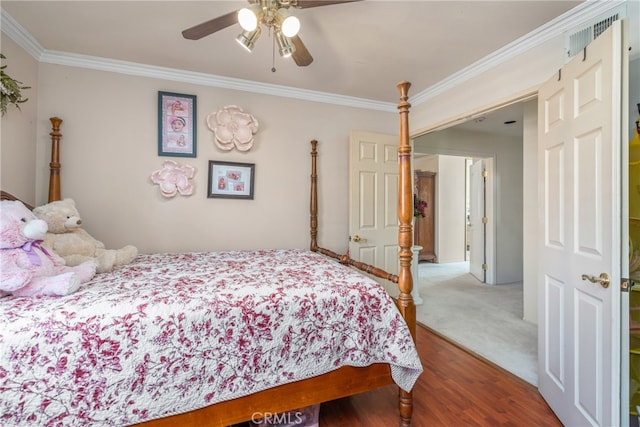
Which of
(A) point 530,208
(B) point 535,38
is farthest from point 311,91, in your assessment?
(A) point 530,208

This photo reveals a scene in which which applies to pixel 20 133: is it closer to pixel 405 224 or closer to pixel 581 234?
pixel 405 224

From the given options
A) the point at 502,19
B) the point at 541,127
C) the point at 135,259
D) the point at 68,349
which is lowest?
the point at 68,349

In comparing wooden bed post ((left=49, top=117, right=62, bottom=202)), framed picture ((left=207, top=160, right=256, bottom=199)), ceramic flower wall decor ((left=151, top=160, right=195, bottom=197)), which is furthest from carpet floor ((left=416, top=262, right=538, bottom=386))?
wooden bed post ((left=49, top=117, right=62, bottom=202))

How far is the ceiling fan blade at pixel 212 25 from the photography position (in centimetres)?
149

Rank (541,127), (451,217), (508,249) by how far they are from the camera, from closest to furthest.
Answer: (541,127) → (508,249) → (451,217)

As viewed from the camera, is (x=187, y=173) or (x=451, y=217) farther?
(x=451, y=217)

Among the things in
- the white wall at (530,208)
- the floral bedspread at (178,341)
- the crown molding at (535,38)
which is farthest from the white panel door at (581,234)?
the white wall at (530,208)

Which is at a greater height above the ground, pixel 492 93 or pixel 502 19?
pixel 502 19

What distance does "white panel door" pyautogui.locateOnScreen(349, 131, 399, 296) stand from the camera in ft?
10.2

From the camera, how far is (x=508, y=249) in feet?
15.1

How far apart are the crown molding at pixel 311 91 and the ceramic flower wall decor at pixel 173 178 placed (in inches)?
32.4

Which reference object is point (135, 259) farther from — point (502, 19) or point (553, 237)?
point (502, 19)

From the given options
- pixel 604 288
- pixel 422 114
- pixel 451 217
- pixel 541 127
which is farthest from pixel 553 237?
pixel 451 217

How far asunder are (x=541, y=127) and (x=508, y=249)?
11.0 ft
